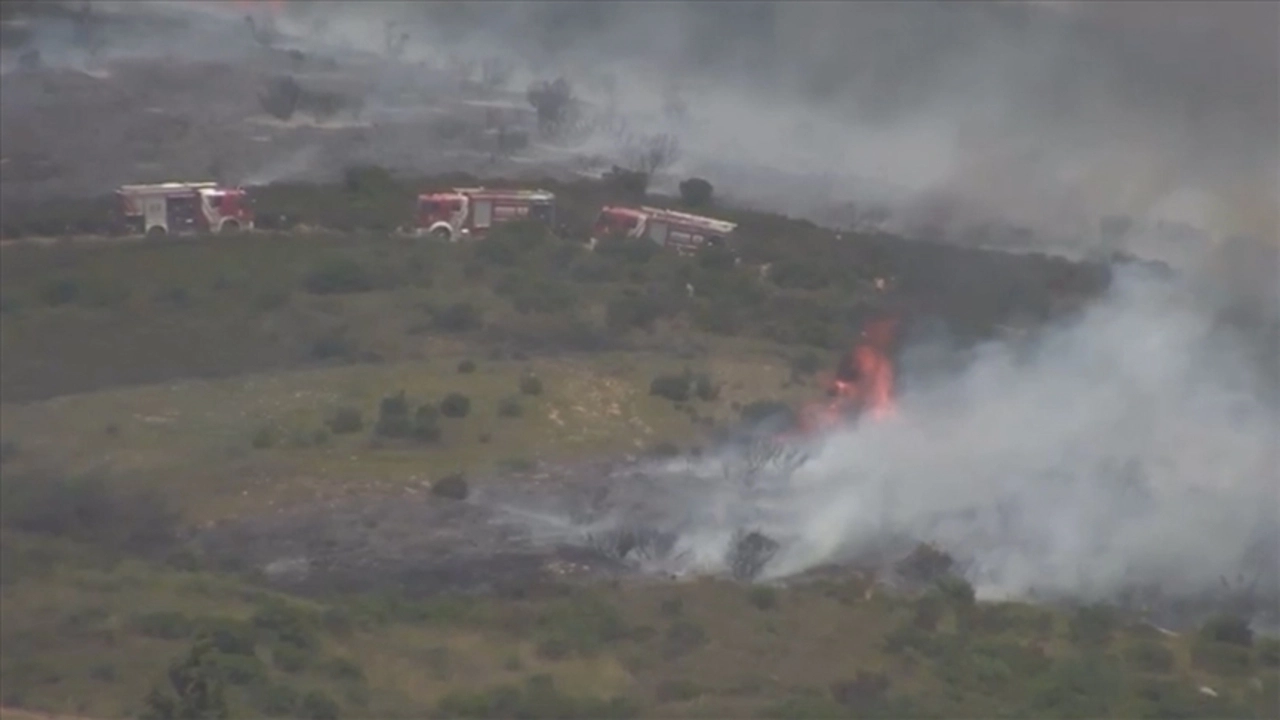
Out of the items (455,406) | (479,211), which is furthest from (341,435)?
(479,211)

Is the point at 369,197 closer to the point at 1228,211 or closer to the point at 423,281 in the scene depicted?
the point at 423,281

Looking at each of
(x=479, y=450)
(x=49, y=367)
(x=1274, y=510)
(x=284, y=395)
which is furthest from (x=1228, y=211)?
(x=49, y=367)

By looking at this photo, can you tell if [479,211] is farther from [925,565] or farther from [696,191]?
[925,565]

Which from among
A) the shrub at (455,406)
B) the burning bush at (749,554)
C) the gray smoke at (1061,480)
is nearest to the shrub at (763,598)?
the burning bush at (749,554)

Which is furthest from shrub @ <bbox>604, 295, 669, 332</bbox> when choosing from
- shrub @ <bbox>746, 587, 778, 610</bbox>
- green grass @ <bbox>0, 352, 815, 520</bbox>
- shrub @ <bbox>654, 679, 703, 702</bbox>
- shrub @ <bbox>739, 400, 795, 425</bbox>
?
shrub @ <bbox>654, 679, 703, 702</bbox>

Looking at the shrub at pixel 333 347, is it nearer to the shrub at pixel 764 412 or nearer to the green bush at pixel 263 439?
the green bush at pixel 263 439

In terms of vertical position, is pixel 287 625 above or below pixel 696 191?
below
